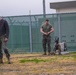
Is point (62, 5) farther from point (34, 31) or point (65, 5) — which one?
point (34, 31)

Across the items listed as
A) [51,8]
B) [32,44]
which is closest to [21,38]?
[32,44]

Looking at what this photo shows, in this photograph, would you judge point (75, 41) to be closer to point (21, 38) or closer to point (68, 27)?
point (68, 27)

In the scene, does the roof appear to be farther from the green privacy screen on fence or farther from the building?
the green privacy screen on fence

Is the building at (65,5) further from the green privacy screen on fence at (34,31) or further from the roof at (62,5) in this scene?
the green privacy screen on fence at (34,31)

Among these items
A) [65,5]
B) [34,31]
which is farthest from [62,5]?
[34,31]

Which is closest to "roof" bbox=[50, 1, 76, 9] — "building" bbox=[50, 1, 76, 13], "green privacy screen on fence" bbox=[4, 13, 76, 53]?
"building" bbox=[50, 1, 76, 13]

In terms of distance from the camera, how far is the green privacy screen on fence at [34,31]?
2272 centimetres

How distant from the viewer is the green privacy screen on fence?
894 inches

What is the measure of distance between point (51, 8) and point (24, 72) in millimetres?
24182

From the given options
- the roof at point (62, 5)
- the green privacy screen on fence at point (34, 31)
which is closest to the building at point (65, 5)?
the roof at point (62, 5)

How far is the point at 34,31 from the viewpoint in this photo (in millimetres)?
23281

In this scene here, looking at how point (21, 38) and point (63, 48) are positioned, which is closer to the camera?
point (63, 48)

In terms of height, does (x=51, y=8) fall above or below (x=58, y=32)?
above

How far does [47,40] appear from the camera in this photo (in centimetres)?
1891
